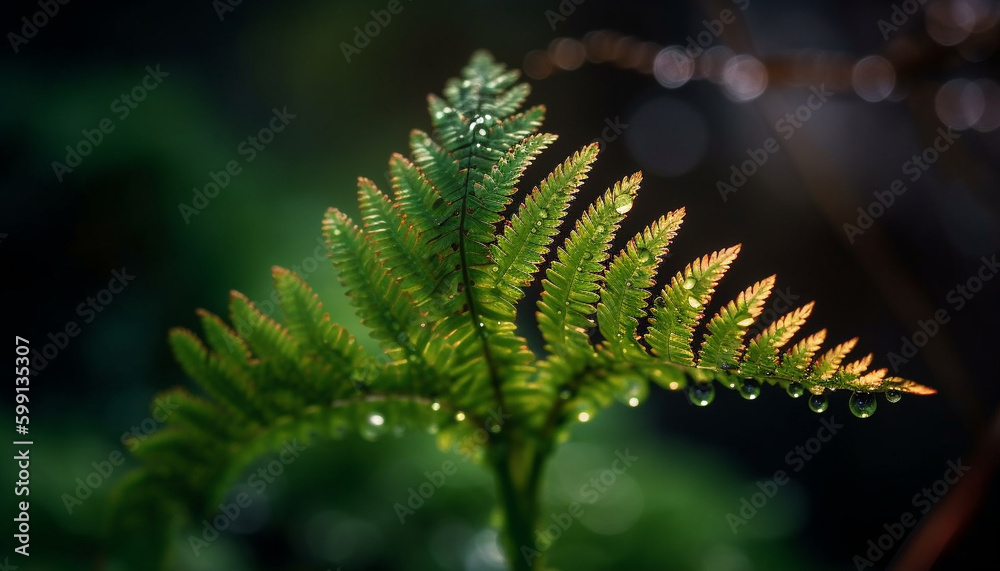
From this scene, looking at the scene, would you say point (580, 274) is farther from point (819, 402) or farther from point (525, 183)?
point (525, 183)

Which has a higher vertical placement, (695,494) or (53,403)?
(695,494)

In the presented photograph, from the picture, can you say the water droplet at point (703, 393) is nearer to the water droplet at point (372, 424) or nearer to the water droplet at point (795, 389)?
the water droplet at point (795, 389)

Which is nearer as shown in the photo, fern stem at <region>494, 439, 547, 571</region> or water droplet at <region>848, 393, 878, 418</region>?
water droplet at <region>848, 393, 878, 418</region>

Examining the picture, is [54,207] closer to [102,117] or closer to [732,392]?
[102,117]

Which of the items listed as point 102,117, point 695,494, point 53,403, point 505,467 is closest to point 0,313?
point 53,403

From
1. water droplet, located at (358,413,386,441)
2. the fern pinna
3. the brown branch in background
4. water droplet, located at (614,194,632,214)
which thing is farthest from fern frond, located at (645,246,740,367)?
the brown branch in background

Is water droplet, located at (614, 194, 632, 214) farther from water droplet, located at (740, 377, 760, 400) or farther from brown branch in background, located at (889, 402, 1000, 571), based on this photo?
brown branch in background, located at (889, 402, 1000, 571)
